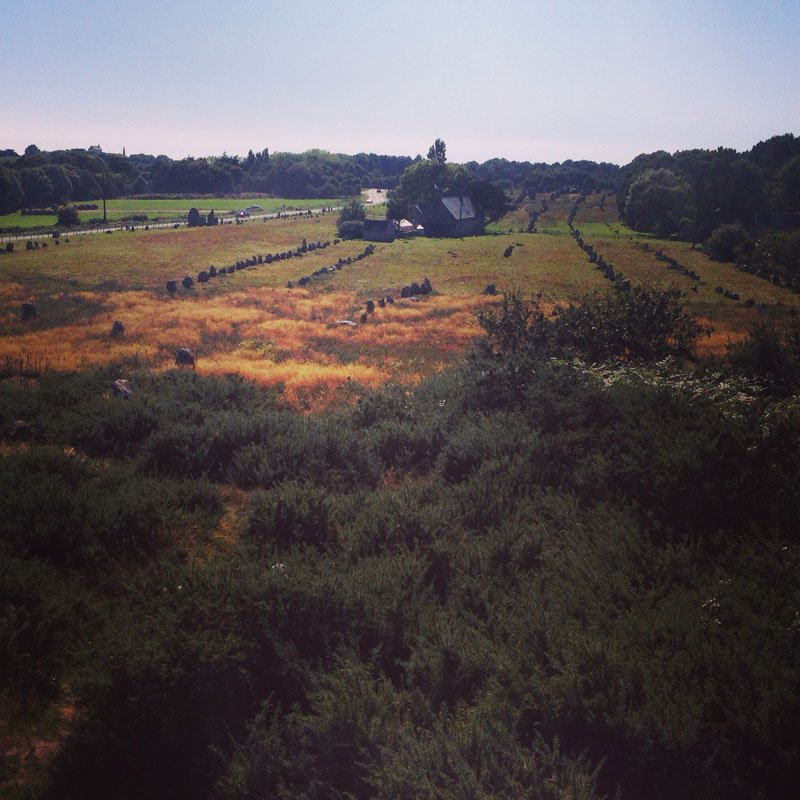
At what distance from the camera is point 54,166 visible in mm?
102562

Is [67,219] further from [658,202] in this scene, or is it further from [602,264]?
[658,202]

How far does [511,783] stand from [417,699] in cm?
130

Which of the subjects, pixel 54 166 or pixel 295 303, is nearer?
pixel 295 303

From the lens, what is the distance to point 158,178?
14375cm

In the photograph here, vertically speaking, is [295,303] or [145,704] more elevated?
[295,303]

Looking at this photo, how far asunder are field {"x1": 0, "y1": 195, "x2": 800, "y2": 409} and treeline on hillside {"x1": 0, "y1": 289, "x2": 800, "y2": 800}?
23.3ft

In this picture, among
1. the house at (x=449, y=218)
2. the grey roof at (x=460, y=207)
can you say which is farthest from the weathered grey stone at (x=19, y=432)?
the grey roof at (x=460, y=207)

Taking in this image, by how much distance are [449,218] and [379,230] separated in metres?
11.9

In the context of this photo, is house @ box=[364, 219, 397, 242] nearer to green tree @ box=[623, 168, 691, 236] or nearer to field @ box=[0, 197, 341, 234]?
A: field @ box=[0, 197, 341, 234]

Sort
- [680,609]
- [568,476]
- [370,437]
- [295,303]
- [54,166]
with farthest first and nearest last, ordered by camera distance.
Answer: [54,166], [295,303], [370,437], [568,476], [680,609]

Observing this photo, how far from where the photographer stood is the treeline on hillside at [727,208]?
51.2 metres

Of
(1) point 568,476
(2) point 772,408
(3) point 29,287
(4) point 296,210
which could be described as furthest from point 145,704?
(4) point 296,210

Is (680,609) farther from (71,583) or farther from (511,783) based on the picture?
(71,583)

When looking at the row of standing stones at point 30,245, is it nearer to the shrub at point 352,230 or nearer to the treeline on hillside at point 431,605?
the shrub at point 352,230
